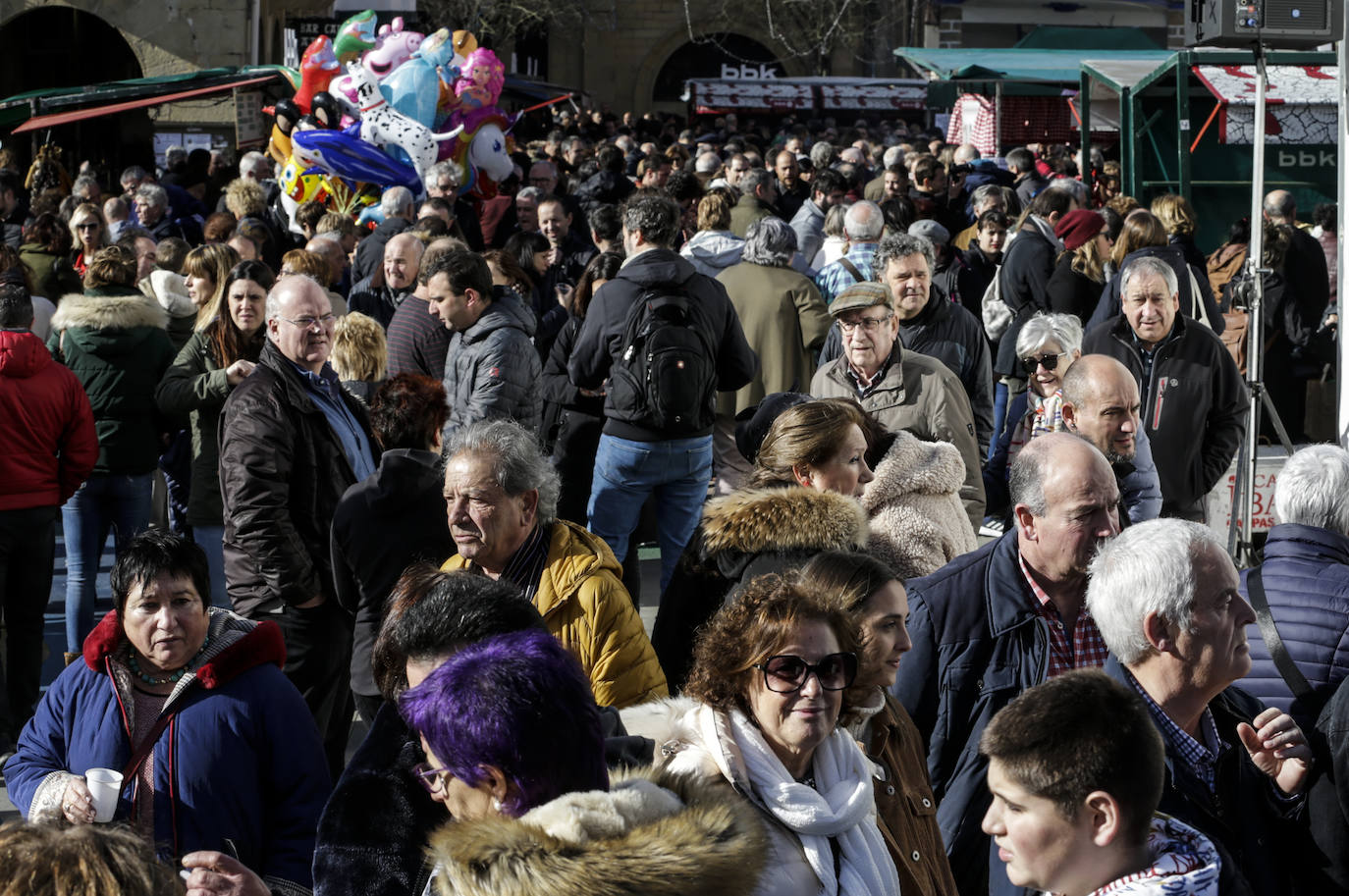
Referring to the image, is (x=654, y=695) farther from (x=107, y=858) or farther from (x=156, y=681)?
(x=107, y=858)

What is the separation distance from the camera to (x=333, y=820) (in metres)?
2.59

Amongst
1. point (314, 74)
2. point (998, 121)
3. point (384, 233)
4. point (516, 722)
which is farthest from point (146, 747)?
point (998, 121)

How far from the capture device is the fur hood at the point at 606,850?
6.39ft

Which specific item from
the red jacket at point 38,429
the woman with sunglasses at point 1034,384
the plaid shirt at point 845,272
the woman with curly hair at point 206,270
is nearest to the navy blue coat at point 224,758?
the red jacket at point 38,429

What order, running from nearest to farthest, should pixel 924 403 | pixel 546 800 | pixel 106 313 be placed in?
1. pixel 546 800
2. pixel 924 403
3. pixel 106 313

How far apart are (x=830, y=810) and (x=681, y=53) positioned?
138 ft

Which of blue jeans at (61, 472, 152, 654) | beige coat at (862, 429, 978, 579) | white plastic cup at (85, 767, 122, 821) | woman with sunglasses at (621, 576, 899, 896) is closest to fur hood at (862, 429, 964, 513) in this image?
beige coat at (862, 429, 978, 579)

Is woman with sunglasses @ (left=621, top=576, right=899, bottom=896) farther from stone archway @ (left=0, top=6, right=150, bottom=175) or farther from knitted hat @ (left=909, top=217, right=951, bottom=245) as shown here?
stone archway @ (left=0, top=6, right=150, bottom=175)

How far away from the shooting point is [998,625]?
3.48 meters

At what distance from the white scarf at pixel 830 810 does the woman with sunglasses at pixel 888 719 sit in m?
0.17

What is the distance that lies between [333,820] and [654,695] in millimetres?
1178

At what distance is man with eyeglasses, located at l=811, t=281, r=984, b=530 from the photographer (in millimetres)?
5496

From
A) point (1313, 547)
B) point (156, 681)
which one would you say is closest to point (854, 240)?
point (1313, 547)

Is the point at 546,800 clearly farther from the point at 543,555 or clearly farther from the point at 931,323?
the point at 931,323
